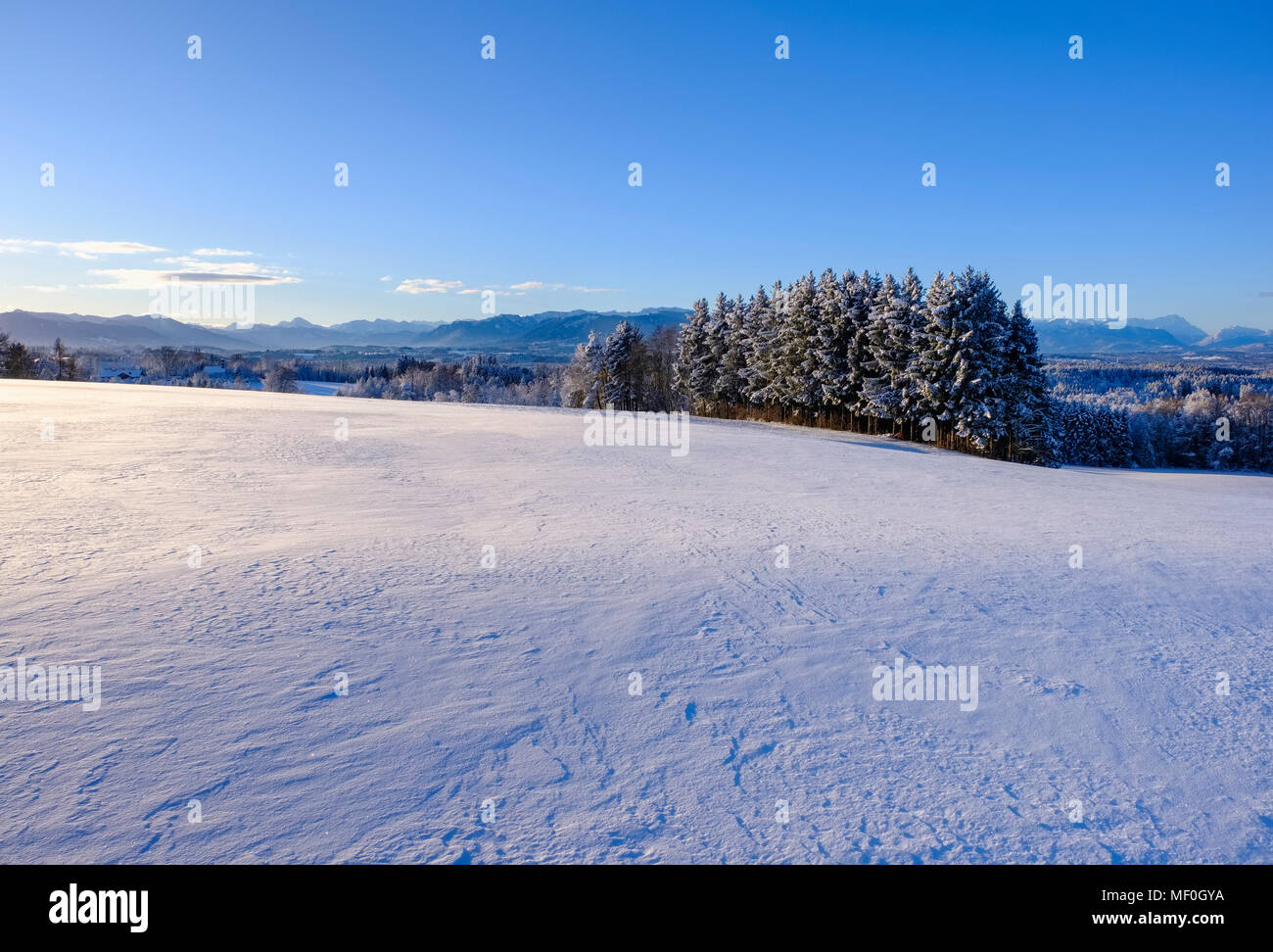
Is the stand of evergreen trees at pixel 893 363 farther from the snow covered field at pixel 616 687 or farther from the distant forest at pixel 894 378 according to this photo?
the snow covered field at pixel 616 687

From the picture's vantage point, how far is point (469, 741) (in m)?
4.56

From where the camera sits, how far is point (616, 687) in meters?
5.35

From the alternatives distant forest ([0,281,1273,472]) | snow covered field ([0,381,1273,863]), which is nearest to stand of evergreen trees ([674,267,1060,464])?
distant forest ([0,281,1273,472])

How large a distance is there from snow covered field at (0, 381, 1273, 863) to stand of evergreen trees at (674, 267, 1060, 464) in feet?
94.2

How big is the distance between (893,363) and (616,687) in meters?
41.3

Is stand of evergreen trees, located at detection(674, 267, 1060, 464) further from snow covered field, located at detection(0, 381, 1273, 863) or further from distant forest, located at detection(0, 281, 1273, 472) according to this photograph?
snow covered field, located at detection(0, 381, 1273, 863)

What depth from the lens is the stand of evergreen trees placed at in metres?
38.2

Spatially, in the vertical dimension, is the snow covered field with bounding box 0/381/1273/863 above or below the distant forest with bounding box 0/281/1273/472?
below

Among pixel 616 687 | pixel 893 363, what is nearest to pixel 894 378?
pixel 893 363

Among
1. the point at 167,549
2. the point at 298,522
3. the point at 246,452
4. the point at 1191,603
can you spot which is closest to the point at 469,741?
the point at 167,549

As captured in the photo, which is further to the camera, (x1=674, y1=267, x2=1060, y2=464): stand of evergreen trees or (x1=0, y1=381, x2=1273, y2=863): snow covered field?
(x1=674, y1=267, x2=1060, y2=464): stand of evergreen trees

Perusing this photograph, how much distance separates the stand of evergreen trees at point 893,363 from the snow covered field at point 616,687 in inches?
1131

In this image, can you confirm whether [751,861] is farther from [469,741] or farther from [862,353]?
[862,353]

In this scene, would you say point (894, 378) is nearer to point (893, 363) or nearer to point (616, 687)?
point (893, 363)
